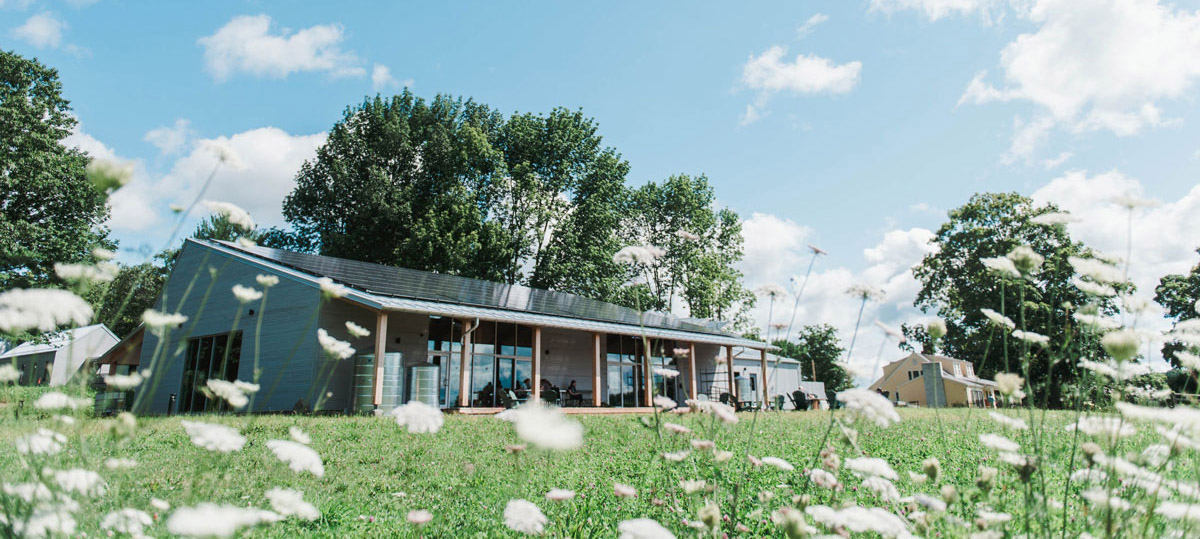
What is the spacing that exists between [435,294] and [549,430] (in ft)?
53.9

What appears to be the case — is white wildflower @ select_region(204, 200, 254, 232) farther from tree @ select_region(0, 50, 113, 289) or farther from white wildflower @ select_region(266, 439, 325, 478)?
tree @ select_region(0, 50, 113, 289)

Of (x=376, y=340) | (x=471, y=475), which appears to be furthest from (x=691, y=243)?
(x=471, y=475)

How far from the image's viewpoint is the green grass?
3131 mm

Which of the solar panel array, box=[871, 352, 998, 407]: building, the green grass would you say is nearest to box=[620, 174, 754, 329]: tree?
the solar panel array

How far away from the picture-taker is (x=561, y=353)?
1875 centimetres

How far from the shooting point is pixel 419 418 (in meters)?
1.73

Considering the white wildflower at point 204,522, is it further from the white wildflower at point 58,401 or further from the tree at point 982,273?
the tree at point 982,273

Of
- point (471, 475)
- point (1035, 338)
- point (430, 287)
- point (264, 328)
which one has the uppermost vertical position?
point (430, 287)

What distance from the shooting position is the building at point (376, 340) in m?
13.0

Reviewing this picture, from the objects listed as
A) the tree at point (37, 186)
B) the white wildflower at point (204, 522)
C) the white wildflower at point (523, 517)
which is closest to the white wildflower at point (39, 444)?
the white wildflower at point (204, 522)

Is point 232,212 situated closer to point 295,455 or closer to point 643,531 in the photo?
point 295,455

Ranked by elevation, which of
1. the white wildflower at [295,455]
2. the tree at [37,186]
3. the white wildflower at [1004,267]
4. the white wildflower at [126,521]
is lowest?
the white wildflower at [126,521]

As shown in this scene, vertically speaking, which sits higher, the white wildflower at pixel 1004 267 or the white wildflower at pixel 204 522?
the white wildflower at pixel 1004 267

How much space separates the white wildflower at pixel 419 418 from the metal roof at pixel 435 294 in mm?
10577
